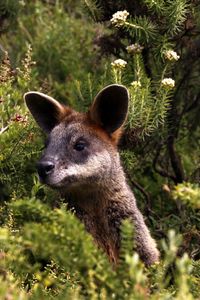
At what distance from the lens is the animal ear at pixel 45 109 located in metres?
5.77

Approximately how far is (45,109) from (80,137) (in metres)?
0.59

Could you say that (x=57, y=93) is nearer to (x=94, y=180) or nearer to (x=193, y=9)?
(x=193, y=9)

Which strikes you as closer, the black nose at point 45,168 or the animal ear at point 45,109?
the black nose at point 45,168

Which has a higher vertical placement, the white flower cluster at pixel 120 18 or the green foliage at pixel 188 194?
→ the green foliage at pixel 188 194

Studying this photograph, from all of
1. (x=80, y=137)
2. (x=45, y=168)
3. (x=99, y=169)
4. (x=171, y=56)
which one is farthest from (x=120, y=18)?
(x=45, y=168)

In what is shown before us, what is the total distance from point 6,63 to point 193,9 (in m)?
1.73

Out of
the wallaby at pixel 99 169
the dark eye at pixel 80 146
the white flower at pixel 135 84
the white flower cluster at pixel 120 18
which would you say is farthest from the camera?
the white flower cluster at pixel 120 18

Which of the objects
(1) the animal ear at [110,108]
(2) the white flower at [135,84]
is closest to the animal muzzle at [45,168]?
(1) the animal ear at [110,108]

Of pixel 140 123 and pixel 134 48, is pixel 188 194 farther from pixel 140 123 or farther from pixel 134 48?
pixel 134 48

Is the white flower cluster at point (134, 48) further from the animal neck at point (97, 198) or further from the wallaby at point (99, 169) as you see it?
the animal neck at point (97, 198)

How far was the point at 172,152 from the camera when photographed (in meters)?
7.62

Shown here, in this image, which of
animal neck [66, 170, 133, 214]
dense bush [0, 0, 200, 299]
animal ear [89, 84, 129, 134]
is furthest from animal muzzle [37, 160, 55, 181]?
animal ear [89, 84, 129, 134]

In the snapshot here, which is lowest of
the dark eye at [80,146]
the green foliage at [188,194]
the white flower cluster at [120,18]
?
the dark eye at [80,146]

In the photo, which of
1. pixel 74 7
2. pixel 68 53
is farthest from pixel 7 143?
pixel 74 7
